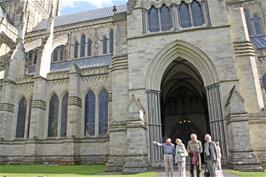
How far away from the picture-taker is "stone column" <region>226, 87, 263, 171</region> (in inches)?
465

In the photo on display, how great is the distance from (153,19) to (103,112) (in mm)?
10646

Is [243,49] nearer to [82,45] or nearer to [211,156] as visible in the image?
[211,156]

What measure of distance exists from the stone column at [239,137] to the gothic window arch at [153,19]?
6.85 metres

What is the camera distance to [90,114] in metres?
23.0

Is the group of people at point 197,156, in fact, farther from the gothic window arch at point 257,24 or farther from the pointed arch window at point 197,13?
the gothic window arch at point 257,24

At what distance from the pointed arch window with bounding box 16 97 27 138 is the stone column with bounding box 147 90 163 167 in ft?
53.5

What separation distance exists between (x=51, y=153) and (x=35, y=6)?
30.6 m

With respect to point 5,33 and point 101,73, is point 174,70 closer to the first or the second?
point 101,73

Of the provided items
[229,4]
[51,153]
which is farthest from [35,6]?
[229,4]

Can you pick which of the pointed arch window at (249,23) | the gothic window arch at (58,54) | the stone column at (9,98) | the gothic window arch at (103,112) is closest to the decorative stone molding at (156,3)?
the gothic window arch at (103,112)

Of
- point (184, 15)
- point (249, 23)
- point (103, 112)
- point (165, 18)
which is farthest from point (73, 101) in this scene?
point (249, 23)

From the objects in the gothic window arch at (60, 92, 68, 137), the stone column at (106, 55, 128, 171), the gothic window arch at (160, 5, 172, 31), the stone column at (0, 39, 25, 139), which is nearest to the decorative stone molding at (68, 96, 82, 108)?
the gothic window arch at (60, 92, 68, 137)

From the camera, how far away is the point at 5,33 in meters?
31.7

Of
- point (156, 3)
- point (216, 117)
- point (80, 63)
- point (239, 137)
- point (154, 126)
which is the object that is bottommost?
point (239, 137)
